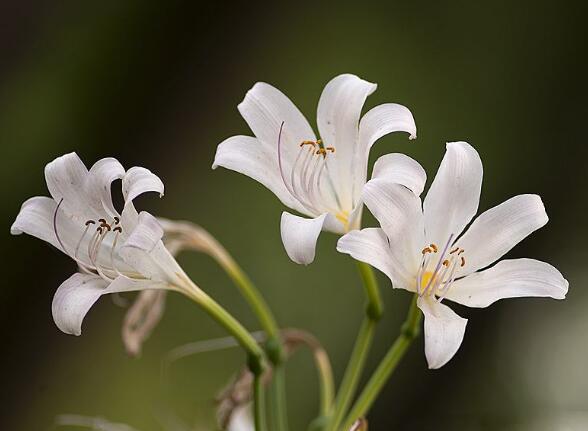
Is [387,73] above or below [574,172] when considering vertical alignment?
above

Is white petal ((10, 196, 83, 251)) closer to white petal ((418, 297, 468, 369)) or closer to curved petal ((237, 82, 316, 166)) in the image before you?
curved petal ((237, 82, 316, 166))

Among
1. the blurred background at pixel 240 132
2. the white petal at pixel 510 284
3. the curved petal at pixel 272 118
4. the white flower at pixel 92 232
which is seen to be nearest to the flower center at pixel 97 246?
the white flower at pixel 92 232

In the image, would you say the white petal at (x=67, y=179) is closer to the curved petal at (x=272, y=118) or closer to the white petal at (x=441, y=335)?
the curved petal at (x=272, y=118)

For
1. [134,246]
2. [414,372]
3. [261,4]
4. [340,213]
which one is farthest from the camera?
[261,4]

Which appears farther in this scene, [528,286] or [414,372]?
[414,372]

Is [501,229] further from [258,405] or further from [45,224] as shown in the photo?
[45,224]

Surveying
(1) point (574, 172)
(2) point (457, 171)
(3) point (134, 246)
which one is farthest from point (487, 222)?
(1) point (574, 172)

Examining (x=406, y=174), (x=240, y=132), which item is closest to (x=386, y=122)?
(x=406, y=174)

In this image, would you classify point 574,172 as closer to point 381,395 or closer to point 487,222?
point 381,395
